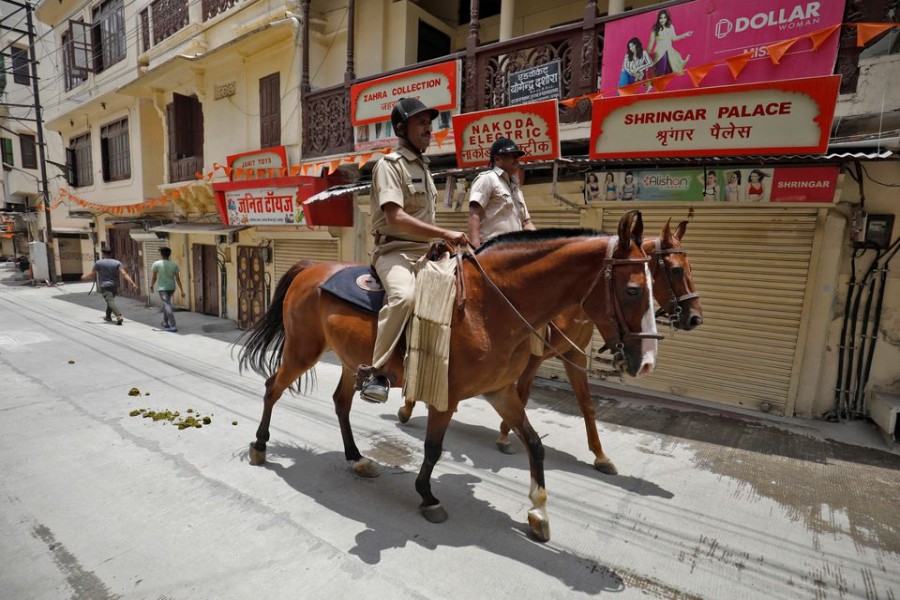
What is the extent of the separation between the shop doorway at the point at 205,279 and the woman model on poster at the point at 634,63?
10764 millimetres

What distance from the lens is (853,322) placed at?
4734 mm

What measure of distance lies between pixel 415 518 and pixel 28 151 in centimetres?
3211

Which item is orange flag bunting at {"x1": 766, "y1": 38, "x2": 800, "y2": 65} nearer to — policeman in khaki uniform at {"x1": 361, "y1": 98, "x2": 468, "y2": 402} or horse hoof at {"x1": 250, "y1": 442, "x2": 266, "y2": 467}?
policeman in khaki uniform at {"x1": 361, "y1": 98, "x2": 468, "y2": 402}

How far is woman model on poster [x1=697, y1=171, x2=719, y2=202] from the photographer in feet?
16.7

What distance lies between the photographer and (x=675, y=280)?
2850 mm

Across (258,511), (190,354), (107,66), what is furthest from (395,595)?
(107,66)

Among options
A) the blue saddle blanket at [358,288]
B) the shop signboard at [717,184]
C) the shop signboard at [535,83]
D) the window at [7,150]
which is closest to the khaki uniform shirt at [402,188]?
the blue saddle blanket at [358,288]

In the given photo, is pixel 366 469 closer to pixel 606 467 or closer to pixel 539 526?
pixel 539 526

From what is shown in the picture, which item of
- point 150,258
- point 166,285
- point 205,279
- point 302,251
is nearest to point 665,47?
point 302,251

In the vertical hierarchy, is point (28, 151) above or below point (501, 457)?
above

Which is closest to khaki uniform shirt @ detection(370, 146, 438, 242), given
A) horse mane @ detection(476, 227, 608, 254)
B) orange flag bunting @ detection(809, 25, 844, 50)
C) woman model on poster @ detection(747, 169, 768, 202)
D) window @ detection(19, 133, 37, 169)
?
horse mane @ detection(476, 227, 608, 254)

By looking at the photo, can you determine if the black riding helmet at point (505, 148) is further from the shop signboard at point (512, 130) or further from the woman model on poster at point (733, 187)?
the woman model on poster at point (733, 187)

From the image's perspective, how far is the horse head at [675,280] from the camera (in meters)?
2.81

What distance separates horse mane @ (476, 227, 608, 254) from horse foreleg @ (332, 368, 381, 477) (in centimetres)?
158
